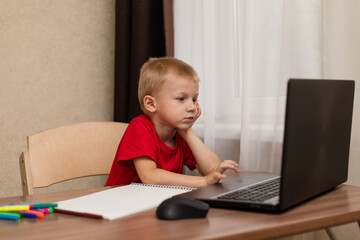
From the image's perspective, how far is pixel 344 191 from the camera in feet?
3.10

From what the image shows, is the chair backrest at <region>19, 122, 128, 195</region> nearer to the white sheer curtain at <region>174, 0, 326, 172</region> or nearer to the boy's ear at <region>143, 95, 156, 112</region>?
the boy's ear at <region>143, 95, 156, 112</region>

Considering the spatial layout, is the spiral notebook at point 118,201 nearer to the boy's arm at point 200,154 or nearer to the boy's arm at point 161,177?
the boy's arm at point 161,177

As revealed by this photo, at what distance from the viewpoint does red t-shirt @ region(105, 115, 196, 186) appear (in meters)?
1.22

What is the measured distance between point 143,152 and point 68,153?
311mm

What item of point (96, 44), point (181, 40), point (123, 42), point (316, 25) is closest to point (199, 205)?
point (316, 25)

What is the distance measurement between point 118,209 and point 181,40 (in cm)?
121

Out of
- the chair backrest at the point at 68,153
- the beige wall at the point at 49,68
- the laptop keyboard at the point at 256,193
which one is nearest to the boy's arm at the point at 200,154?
the chair backrest at the point at 68,153

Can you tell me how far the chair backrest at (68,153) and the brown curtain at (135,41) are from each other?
47cm

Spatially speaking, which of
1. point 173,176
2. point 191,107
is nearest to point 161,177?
point 173,176

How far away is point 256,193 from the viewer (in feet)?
2.74

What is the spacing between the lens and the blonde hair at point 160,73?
133 cm

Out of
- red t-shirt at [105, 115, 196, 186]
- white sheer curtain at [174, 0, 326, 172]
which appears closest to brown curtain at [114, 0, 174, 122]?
white sheer curtain at [174, 0, 326, 172]

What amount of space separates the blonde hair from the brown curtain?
1.61 feet

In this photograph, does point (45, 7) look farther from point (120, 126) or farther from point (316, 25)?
point (316, 25)
